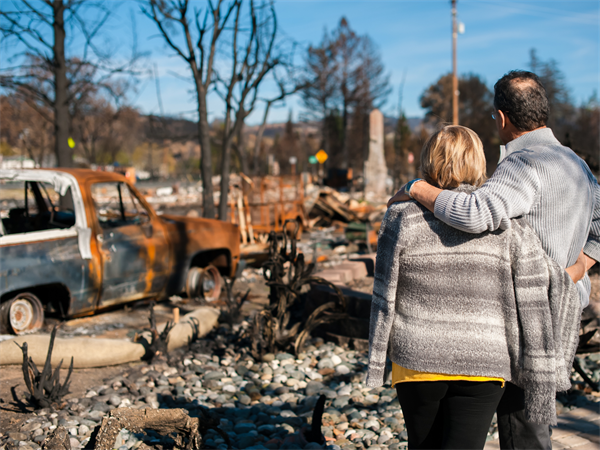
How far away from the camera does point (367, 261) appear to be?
7.52 metres

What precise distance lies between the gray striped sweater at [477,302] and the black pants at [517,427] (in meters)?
0.21

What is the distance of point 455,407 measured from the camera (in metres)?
1.84

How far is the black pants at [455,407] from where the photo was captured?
1.83m

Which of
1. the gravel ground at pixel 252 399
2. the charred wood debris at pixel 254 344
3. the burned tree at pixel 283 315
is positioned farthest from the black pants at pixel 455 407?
the burned tree at pixel 283 315

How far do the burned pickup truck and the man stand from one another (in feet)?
13.7

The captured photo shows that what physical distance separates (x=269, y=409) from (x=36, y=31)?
1005cm

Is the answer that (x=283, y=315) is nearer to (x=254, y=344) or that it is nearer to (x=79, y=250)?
(x=254, y=344)

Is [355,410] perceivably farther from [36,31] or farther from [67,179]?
[36,31]

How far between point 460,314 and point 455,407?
0.34 meters

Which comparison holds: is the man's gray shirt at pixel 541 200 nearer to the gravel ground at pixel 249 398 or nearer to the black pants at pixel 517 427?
the black pants at pixel 517 427

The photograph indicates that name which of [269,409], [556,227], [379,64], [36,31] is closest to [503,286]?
[556,227]

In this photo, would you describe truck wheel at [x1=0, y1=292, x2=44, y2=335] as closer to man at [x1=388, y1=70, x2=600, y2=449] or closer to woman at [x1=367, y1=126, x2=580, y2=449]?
woman at [x1=367, y1=126, x2=580, y2=449]

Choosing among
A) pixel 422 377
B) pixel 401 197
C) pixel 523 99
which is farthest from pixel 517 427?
pixel 523 99

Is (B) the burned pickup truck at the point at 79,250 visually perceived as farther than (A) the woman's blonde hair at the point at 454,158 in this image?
Yes
